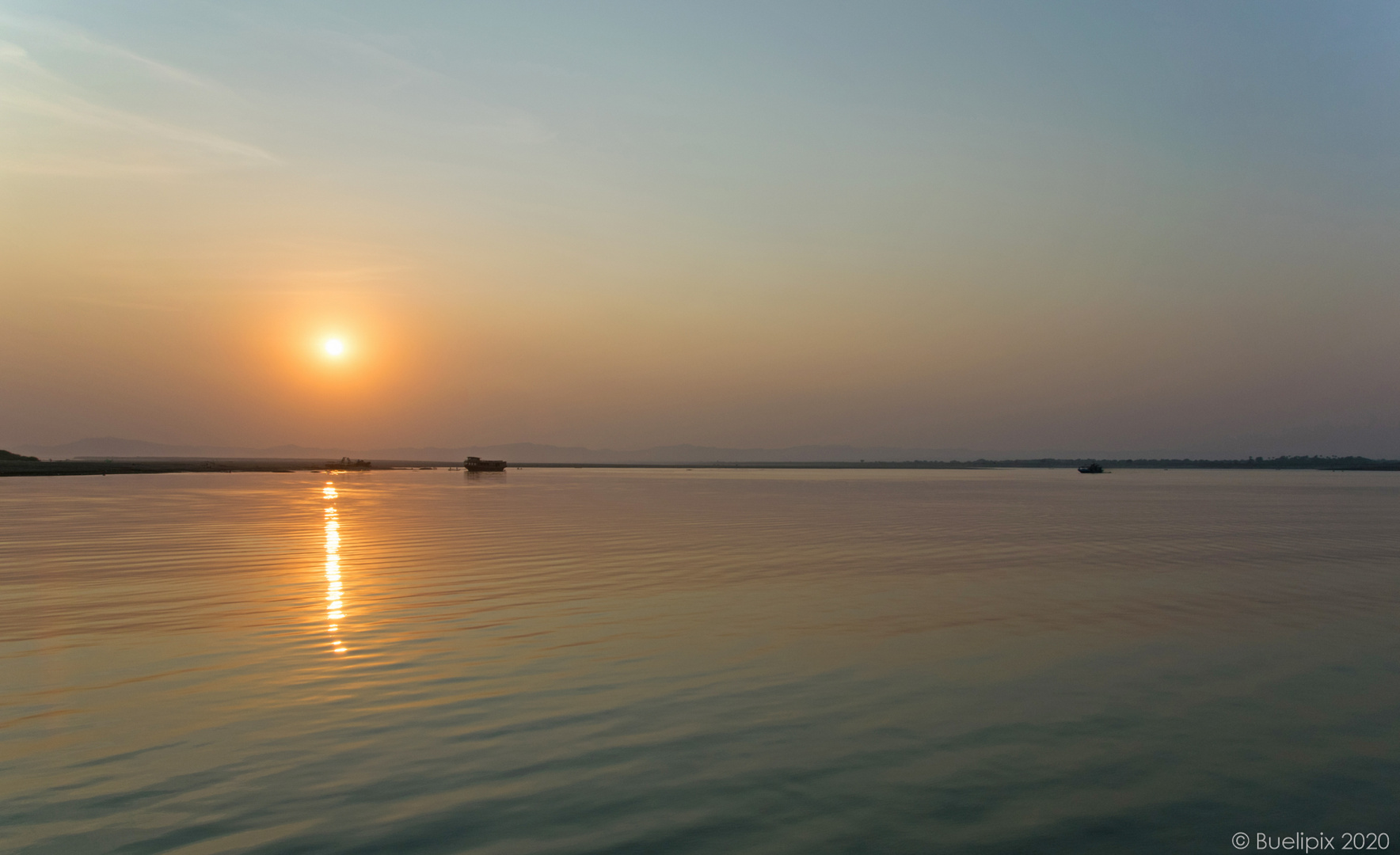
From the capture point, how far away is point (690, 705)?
1245 cm

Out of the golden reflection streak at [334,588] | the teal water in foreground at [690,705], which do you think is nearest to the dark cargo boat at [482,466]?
the golden reflection streak at [334,588]

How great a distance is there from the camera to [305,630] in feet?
57.3

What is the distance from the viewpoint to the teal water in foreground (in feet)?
27.9

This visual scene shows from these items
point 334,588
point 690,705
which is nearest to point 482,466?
point 334,588

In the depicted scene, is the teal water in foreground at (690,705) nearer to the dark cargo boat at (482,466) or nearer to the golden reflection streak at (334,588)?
the golden reflection streak at (334,588)

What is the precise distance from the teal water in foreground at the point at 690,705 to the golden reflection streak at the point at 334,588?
19 cm

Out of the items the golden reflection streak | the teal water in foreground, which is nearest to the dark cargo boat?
the golden reflection streak

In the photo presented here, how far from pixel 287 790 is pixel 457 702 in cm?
340

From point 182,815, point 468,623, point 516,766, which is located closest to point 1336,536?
point 468,623

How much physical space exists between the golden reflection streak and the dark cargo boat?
131802 mm

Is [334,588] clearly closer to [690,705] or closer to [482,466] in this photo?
[690,705]

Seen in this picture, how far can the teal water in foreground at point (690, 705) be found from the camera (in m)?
8.50

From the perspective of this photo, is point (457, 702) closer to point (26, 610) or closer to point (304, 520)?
point (26, 610)

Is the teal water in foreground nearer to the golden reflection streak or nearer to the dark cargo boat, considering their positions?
the golden reflection streak
